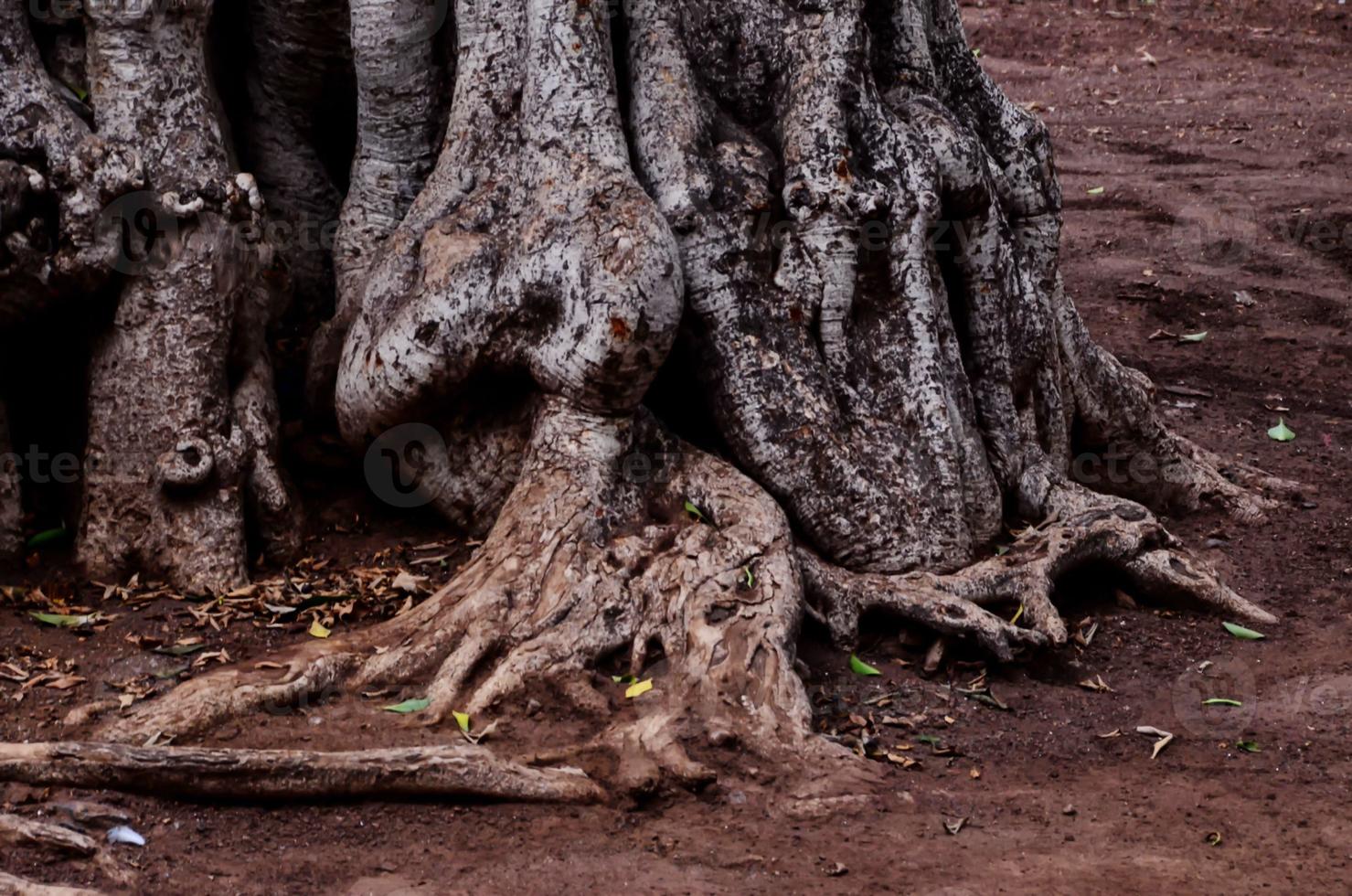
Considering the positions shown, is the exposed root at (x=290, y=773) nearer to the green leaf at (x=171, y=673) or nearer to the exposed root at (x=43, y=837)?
the exposed root at (x=43, y=837)

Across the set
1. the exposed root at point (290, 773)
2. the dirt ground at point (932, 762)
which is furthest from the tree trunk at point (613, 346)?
the exposed root at point (290, 773)

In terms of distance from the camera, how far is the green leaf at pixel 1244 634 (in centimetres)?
531

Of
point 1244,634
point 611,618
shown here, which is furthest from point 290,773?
point 1244,634

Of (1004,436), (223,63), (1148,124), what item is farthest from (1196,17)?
(223,63)

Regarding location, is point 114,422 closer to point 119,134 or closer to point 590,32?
point 119,134

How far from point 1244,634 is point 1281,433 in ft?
8.19

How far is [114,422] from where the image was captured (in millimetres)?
5070

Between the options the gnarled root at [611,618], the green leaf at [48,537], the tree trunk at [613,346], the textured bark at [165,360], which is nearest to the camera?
the gnarled root at [611,618]

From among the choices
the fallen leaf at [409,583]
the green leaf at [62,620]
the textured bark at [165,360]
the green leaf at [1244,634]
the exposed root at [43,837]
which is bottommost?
the exposed root at [43,837]

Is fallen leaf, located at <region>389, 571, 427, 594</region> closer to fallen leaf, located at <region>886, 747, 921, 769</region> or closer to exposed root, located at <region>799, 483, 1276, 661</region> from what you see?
exposed root, located at <region>799, 483, 1276, 661</region>

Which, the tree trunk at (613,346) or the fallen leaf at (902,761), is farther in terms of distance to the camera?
the tree trunk at (613,346)

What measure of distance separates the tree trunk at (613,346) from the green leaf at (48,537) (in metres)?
0.21

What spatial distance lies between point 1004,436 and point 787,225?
1.29 metres

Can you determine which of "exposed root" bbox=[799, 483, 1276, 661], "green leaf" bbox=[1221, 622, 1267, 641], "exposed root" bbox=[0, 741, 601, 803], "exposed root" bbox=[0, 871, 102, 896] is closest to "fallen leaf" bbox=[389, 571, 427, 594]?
"exposed root" bbox=[0, 741, 601, 803]
